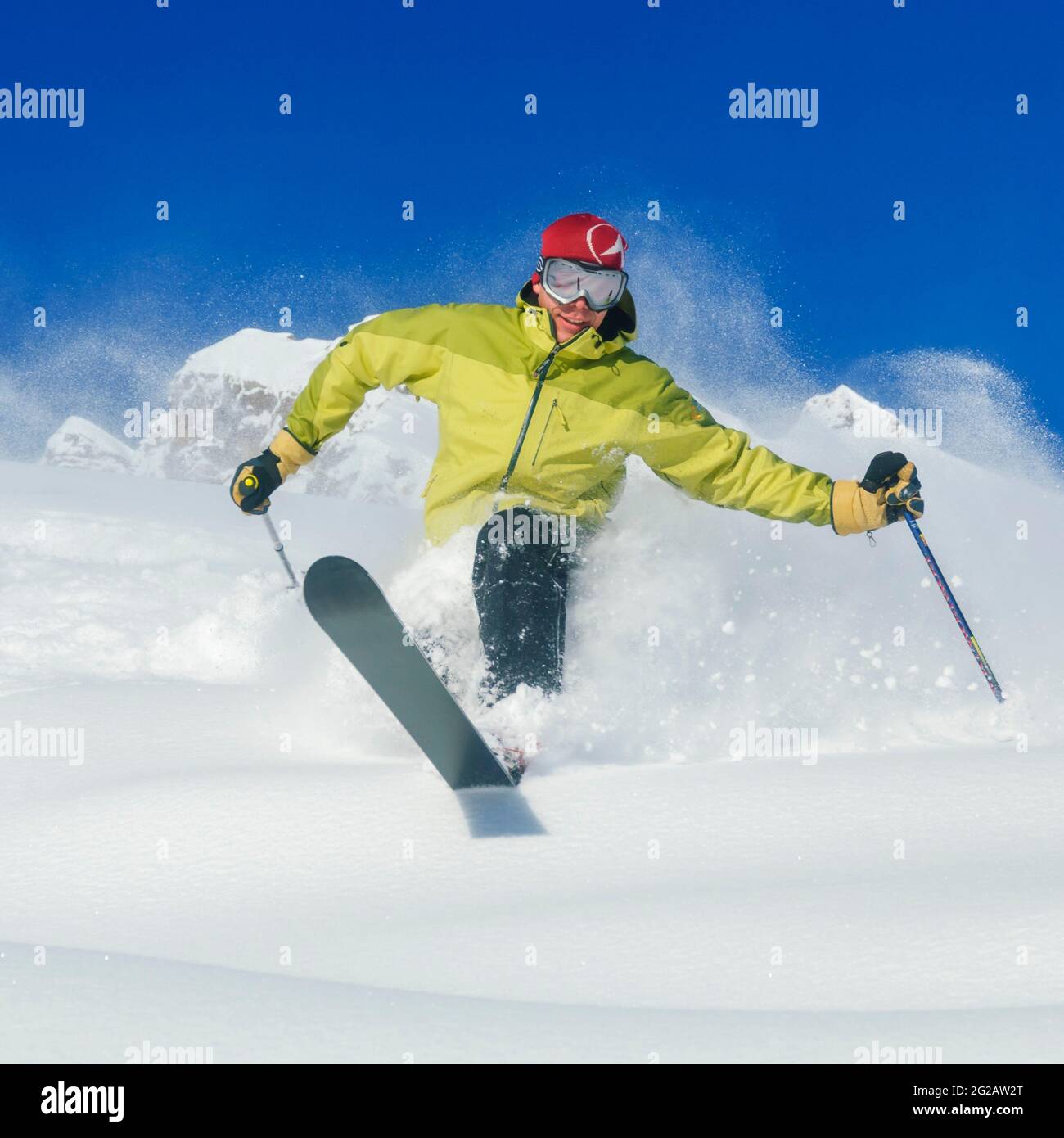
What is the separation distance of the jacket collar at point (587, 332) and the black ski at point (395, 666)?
1124 millimetres

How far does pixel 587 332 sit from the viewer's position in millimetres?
3463

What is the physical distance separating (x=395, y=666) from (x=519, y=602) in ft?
2.15

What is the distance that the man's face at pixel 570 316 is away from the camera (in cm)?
347

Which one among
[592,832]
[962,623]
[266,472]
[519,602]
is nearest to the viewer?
[592,832]

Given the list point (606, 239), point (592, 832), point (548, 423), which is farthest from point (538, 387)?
point (592, 832)

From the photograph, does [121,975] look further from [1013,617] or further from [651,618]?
[1013,617]

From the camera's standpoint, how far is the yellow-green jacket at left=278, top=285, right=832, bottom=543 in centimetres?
352

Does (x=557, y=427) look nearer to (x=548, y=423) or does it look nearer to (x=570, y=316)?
(x=548, y=423)

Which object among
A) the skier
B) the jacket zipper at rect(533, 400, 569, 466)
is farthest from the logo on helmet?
the jacket zipper at rect(533, 400, 569, 466)

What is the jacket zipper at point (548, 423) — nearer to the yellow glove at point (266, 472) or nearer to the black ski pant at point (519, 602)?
the black ski pant at point (519, 602)

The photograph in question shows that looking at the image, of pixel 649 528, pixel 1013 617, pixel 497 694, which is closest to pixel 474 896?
pixel 497 694

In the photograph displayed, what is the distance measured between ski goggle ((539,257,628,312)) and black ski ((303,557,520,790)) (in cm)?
Result: 125

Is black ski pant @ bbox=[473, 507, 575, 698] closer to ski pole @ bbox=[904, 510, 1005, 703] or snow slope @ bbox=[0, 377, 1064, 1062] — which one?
snow slope @ bbox=[0, 377, 1064, 1062]

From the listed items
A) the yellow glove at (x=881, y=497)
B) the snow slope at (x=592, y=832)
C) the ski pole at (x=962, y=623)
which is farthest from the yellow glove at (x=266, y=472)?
the ski pole at (x=962, y=623)
